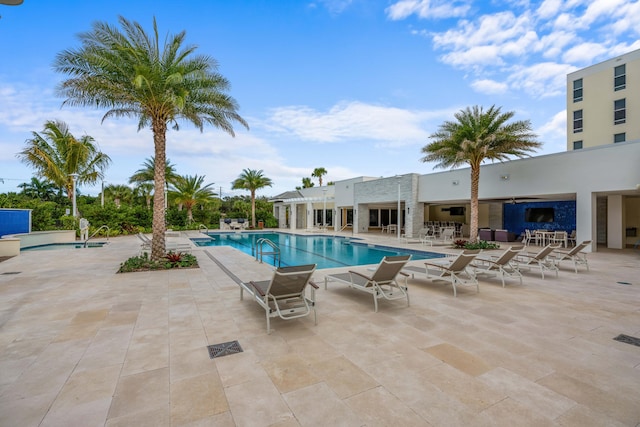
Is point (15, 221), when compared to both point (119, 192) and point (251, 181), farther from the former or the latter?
point (119, 192)

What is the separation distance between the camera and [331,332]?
430 centimetres

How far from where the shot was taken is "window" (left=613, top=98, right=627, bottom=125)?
74.5ft

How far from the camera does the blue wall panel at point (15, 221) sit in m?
14.1

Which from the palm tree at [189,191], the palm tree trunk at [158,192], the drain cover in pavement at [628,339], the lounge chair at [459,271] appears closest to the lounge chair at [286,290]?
the lounge chair at [459,271]

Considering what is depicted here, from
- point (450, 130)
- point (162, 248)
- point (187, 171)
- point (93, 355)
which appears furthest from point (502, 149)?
point (187, 171)

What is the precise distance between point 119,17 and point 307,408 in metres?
10.7

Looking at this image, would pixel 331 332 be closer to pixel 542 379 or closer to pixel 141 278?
pixel 542 379

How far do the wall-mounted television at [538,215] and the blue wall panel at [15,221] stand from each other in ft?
99.2

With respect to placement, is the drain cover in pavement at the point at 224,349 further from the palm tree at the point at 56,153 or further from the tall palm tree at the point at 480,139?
the palm tree at the point at 56,153

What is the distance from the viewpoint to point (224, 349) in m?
3.71

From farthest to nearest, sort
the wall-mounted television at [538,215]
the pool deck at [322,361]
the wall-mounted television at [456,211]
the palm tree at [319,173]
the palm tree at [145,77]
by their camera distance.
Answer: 1. the palm tree at [319,173]
2. the wall-mounted television at [456,211]
3. the wall-mounted television at [538,215]
4. the palm tree at [145,77]
5. the pool deck at [322,361]

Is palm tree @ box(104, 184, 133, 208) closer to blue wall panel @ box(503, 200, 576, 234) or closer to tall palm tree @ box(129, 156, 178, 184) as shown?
tall palm tree @ box(129, 156, 178, 184)

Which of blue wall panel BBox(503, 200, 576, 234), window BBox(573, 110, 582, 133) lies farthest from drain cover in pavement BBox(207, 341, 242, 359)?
window BBox(573, 110, 582, 133)

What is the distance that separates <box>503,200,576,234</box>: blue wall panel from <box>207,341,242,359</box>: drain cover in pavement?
22.6m
